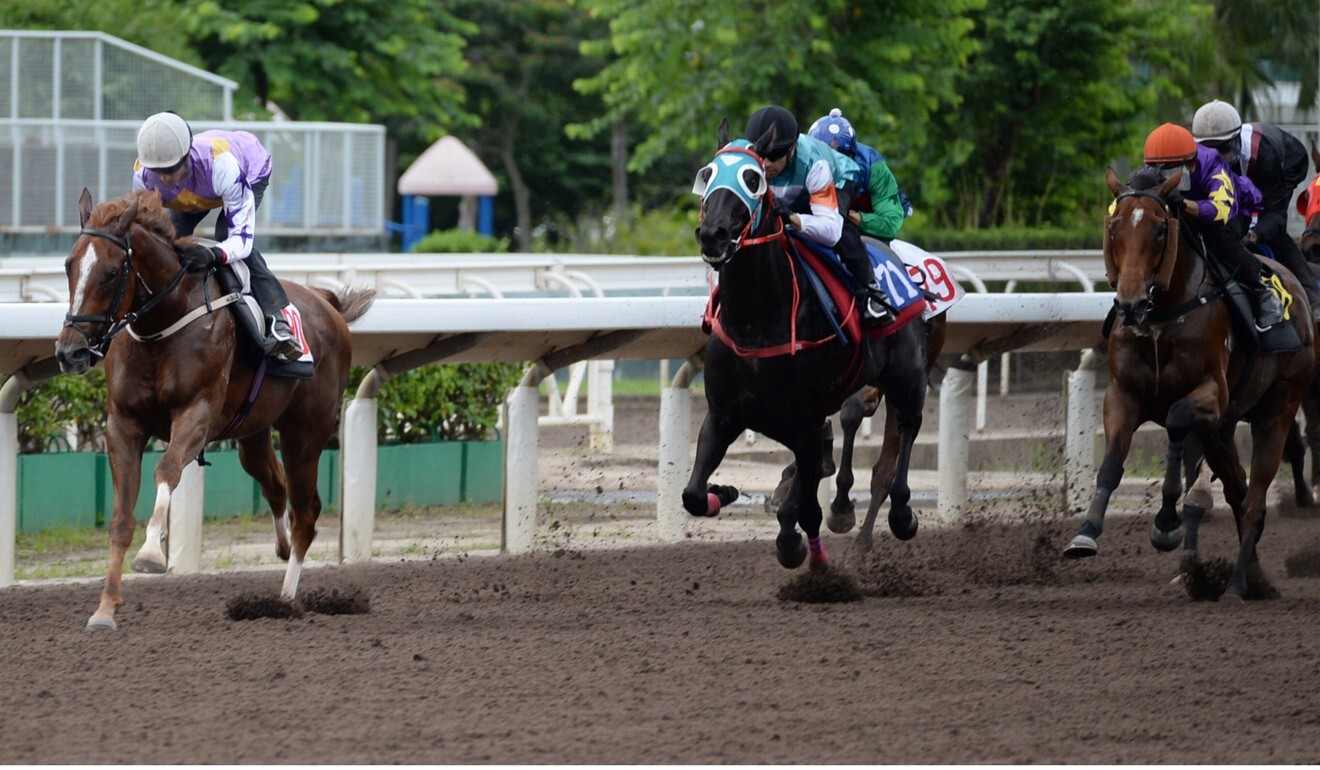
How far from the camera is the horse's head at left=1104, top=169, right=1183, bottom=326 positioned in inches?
290

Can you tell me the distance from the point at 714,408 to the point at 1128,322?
63.0 inches

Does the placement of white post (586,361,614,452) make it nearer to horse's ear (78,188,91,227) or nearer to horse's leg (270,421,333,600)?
horse's leg (270,421,333,600)

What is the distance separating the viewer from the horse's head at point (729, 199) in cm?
629

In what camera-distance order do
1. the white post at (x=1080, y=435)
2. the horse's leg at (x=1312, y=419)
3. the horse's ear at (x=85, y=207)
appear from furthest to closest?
the white post at (x=1080, y=435), the horse's leg at (x=1312, y=419), the horse's ear at (x=85, y=207)

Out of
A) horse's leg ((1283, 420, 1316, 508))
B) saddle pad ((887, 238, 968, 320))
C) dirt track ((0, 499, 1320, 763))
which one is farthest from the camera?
horse's leg ((1283, 420, 1316, 508))

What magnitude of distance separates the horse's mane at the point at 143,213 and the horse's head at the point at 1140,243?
3.41m

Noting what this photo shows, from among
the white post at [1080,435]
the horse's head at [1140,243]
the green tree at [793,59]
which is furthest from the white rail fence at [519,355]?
the green tree at [793,59]

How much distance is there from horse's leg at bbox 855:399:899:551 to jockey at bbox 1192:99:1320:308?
1.76 m

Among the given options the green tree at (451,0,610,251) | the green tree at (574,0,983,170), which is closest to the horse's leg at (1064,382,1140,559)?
the green tree at (574,0,983,170)

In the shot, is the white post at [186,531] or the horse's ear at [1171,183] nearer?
the horse's ear at [1171,183]

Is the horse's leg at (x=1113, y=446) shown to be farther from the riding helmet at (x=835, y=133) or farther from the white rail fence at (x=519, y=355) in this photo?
the white rail fence at (x=519, y=355)

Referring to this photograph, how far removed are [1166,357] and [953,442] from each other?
2.88 meters

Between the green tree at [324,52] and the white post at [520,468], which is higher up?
the green tree at [324,52]

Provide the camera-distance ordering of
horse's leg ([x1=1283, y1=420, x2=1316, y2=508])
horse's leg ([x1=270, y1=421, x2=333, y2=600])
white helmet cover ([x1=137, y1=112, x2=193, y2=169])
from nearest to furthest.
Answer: white helmet cover ([x1=137, y1=112, x2=193, y2=169]) < horse's leg ([x1=270, y1=421, x2=333, y2=600]) < horse's leg ([x1=1283, y1=420, x2=1316, y2=508])
